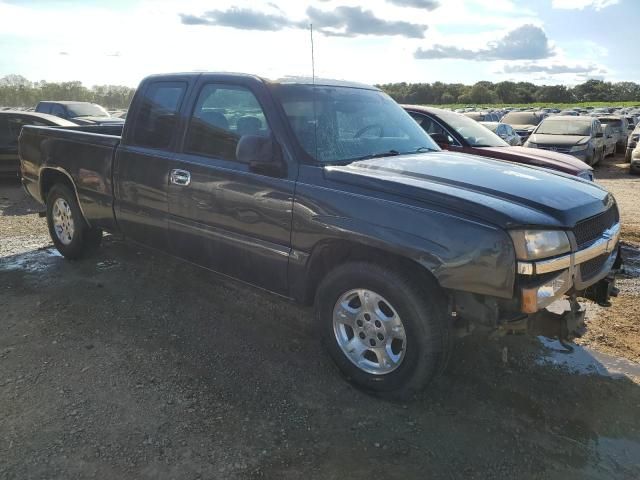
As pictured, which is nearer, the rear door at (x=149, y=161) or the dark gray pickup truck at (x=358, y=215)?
the dark gray pickup truck at (x=358, y=215)

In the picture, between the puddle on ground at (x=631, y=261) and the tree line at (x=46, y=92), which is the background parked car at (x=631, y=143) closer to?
the puddle on ground at (x=631, y=261)

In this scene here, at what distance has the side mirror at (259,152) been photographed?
3.36 meters

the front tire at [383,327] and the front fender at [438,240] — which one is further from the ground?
the front fender at [438,240]

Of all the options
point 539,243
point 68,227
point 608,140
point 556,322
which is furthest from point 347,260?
point 608,140

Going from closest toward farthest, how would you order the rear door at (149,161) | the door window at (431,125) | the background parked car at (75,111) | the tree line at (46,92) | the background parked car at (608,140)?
1. the rear door at (149,161)
2. the door window at (431,125)
3. the background parked car at (75,111)
4. the background parked car at (608,140)
5. the tree line at (46,92)

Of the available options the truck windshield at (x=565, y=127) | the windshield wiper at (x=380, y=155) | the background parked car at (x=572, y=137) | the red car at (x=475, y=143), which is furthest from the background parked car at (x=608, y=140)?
the windshield wiper at (x=380, y=155)

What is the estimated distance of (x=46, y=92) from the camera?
194 ft

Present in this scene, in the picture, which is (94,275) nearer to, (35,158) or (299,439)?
(35,158)

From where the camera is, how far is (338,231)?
3160 mm

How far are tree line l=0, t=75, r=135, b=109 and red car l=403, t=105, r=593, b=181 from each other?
53.1 m

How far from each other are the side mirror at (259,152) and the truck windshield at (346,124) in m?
0.20

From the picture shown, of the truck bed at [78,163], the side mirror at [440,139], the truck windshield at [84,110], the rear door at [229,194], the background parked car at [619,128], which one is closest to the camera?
the rear door at [229,194]

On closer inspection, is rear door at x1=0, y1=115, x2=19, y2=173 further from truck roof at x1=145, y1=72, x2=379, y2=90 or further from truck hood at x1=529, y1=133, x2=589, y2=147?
truck hood at x1=529, y1=133, x2=589, y2=147

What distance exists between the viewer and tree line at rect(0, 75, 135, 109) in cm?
5675
